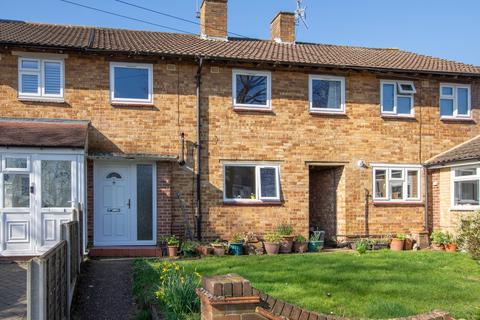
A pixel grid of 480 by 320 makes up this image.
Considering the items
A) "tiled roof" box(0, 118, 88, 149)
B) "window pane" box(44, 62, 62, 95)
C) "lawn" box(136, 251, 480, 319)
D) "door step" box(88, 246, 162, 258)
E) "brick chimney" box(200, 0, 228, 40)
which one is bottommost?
"door step" box(88, 246, 162, 258)

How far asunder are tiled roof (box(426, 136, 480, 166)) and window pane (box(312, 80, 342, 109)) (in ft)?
11.4

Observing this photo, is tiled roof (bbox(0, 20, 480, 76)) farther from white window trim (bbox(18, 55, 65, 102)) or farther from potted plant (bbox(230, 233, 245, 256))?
potted plant (bbox(230, 233, 245, 256))

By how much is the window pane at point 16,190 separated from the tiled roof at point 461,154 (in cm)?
1171

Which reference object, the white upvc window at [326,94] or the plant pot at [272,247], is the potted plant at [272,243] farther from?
the white upvc window at [326,94]

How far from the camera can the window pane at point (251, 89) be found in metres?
15.3

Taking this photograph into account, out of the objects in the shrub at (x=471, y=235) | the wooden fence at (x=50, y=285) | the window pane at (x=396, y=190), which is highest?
the window pane at (x=396, y=190)

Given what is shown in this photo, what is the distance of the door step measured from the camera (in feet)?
43.2

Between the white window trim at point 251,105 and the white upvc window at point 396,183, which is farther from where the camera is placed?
the white upvc window at point 396,183

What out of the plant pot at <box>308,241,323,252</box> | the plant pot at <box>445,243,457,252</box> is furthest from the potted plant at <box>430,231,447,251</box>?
the plant pot at <box>308,241,323,252</box>

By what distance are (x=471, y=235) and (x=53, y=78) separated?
442 inches

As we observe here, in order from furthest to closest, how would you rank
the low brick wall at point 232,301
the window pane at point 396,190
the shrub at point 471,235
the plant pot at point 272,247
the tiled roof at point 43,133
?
the window pane at point 396,190 < the plant pot at point 272,247 < the tiled roof at point 43,133 < the shrub at point 471,235 < the low brick wall at point 232,301

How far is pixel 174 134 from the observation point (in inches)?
575

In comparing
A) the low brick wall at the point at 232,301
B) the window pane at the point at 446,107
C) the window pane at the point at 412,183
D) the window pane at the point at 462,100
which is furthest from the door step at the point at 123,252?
the window pane at the point at 462,100

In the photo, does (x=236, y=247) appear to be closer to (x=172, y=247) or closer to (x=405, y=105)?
(x=172, y=247)
